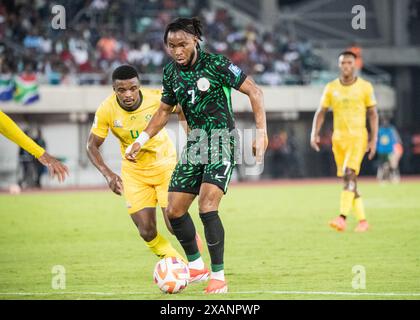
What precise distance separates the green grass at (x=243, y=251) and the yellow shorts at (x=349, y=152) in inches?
42.6

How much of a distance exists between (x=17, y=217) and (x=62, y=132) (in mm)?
18070

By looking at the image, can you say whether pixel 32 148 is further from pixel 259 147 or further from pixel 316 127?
pixel 316 127

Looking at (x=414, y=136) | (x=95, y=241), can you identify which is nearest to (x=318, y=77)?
(x=414, y=136)

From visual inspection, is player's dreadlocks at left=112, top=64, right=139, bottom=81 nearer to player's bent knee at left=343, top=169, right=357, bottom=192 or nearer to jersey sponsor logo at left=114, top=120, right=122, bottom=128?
jersey sponsor logo at left=114, top=120, right=122, bottom=128

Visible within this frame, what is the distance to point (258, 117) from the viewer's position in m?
9.23

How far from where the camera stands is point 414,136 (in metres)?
42.7

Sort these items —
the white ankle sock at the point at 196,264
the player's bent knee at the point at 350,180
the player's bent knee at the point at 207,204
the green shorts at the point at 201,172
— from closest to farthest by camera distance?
the player's bent knee at the point at 207,204
the green shorts at the point at 201,172
the white ankle sock at the point at 196,264
the player's bent knee at the point at 350,180

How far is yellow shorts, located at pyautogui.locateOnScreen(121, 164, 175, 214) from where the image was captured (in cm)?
1088

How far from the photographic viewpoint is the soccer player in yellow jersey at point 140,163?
10.8 m

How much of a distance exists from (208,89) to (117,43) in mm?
29197

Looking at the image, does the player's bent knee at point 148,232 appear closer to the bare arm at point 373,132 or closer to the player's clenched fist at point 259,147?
the player's clenched fist at point 259,147

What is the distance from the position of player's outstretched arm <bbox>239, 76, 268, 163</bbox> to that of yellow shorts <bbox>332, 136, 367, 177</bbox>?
22.5ft
